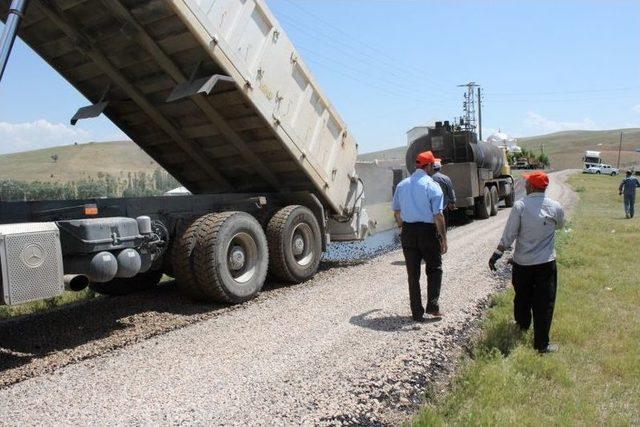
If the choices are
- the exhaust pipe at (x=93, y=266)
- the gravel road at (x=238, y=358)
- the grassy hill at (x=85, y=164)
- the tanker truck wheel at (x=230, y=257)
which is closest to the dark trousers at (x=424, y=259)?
the gravel road at (x=238, y=358)

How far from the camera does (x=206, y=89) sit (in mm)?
6195

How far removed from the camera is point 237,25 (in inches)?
260

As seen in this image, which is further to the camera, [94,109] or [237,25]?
[94,109]

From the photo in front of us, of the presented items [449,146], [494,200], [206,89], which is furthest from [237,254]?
[494,200]

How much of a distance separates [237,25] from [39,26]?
241cm

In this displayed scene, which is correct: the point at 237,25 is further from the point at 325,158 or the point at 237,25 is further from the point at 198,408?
the point at 198,408

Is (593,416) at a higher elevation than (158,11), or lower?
lower

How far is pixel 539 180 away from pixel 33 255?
14.6 feet

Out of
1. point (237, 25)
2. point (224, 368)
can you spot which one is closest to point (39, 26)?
point (237, 25)

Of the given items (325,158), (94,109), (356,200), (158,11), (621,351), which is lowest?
(621,351)

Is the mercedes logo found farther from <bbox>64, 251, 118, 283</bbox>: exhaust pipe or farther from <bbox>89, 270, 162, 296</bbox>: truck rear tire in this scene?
<bbox>89, 270, 162, 296</bbox>: truck rear tire

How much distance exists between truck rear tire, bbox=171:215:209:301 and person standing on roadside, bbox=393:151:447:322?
2.46m

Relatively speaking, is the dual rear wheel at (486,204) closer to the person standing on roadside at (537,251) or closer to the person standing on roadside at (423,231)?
the person standing on roadside at (423,231)

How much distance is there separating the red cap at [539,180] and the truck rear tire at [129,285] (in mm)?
5014
